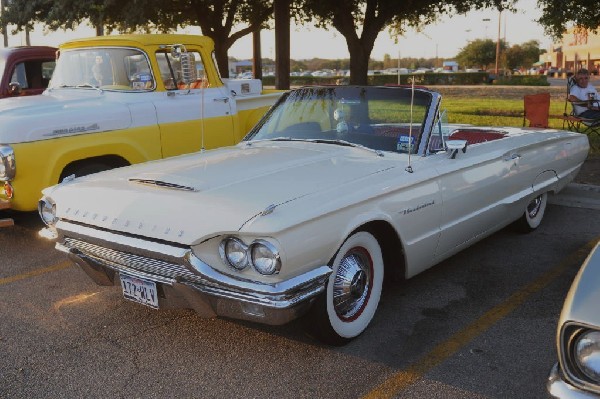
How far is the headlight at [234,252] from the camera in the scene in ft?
10.1

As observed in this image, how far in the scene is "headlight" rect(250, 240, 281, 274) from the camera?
301cm

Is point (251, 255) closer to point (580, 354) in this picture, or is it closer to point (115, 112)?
point (580, 354)

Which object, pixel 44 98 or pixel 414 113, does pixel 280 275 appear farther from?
pixel 44 98

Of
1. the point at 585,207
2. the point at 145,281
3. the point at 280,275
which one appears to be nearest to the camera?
the point at 280,275

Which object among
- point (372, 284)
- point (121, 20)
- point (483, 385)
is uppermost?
point (121, 20)

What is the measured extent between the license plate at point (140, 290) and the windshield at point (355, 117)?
182 cm

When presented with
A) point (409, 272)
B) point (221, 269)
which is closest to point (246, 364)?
point (221, 269)

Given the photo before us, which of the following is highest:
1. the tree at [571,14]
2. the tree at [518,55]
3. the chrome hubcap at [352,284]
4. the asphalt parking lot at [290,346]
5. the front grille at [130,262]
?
the tree at [518,55]

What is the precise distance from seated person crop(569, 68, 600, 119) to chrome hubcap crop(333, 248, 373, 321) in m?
8.11

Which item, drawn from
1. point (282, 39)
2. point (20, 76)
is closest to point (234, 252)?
point (20, 76)

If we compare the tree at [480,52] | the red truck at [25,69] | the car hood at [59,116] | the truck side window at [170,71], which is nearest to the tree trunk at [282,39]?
the red truck at [25,69]

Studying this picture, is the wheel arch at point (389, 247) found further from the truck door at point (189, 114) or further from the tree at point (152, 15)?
the tree at point (152, 15)

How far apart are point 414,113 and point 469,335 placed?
1.59 metres

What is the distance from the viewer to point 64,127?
559cm
